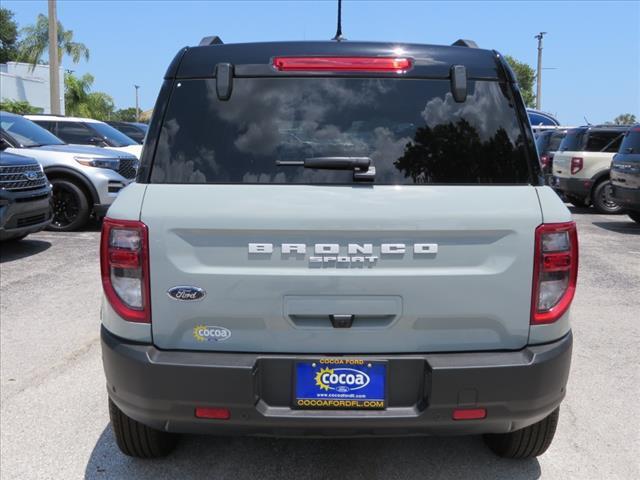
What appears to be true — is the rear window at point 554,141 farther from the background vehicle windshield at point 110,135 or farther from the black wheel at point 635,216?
the background vehicle windshield at point 110,135

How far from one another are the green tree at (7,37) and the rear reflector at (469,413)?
65.7 meters

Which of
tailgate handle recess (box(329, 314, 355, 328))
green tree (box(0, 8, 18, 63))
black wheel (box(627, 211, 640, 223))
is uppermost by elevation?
green tree (box(0, 8, 18, 63))

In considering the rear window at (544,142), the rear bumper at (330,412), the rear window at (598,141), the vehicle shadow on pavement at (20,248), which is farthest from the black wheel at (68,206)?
the rear window at (544,142)

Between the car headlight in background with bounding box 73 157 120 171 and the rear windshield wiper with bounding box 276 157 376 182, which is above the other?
the rear windshield wiper with bounding box 276 157 376 182

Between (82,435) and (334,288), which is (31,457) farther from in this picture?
(334,288)

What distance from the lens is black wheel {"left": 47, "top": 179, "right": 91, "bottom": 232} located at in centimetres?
Result: 1018

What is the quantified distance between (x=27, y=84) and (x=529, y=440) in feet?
152

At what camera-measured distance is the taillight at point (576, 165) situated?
13.9m

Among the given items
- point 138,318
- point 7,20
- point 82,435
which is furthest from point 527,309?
point 7,20

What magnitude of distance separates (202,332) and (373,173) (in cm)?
92

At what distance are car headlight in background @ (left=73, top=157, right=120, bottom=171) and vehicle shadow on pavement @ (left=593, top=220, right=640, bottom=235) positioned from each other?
28.9 ft

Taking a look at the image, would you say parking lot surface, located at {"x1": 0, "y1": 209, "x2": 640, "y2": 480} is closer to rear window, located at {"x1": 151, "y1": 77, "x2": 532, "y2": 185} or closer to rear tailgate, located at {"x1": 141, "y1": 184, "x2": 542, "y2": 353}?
rear tailgate, located at {"x1": 141, "y1": 184, "x2": 542, "y2": 353}

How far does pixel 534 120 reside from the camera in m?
25.8

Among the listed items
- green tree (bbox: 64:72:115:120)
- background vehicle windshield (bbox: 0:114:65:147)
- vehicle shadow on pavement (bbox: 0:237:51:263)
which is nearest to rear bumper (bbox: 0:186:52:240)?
vehicle shadow on pavement (bbox: 0:237:51:263)
